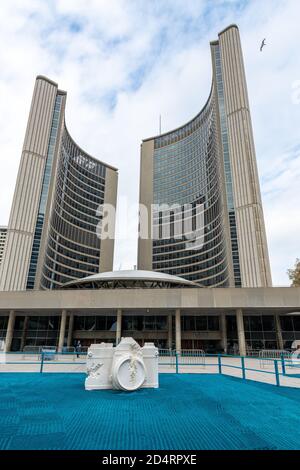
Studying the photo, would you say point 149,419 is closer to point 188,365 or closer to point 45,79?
point 188,365

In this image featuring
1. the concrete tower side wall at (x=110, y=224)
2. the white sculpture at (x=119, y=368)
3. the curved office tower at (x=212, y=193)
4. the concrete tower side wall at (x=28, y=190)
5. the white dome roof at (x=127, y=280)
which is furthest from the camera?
the concrete tower side wall at (x=110, y=224)

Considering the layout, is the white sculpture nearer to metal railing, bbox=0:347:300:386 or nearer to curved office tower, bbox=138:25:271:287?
metal railing, bbox=0:347:300:386

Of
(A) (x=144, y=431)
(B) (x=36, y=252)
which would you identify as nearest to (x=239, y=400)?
(A) (x=144, y=431)

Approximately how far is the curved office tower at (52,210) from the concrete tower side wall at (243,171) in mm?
45224

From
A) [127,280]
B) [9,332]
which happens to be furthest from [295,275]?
[9,332]

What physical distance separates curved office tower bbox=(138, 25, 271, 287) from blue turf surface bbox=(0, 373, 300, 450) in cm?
4976

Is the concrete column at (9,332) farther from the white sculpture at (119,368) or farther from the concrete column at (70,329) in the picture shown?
the white sculpture at (119,368)

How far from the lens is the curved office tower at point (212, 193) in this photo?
5928cm

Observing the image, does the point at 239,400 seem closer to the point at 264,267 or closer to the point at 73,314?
the point at 73,314

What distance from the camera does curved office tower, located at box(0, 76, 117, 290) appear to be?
205 feet

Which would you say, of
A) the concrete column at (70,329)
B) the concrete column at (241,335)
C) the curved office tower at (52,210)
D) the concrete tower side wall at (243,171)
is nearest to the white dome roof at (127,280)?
the concrete column at (70,329)

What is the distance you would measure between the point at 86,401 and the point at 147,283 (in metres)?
41.5

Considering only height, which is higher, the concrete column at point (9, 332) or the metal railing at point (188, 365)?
the concrete column at point (9, 332)

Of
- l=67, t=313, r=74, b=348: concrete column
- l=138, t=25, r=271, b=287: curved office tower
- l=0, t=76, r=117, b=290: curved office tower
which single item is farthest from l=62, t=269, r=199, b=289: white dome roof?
l=0, t=76, r=117, b=290: curved office tower
